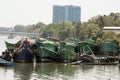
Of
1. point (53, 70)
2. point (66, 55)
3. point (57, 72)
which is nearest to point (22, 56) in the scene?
point (66, 55)

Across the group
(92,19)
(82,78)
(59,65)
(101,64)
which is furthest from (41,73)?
(92,19)

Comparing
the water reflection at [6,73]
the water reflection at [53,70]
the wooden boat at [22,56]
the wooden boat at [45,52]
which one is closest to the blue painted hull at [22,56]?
the wooden boat at [22,56]

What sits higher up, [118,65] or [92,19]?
[92,19]

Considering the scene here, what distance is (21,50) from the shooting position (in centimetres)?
6178

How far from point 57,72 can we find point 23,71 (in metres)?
4.12

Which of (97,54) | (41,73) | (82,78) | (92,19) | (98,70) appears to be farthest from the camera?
(92,19)

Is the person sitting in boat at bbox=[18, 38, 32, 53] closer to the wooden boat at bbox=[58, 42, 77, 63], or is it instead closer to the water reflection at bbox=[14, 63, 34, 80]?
the water reflection at bbox=[14, 63, 34, 80]

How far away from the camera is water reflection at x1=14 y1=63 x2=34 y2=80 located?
45.8 metres

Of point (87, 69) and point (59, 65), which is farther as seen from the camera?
point (59, 65)

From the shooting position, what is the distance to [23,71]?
5131cm

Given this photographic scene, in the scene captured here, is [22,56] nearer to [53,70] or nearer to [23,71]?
[53,70]

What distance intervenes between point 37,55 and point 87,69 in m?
10.9

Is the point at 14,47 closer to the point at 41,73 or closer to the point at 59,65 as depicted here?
the point at 59,65

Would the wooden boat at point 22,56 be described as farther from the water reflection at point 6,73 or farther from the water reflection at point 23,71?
the water reflection at point 6,73
